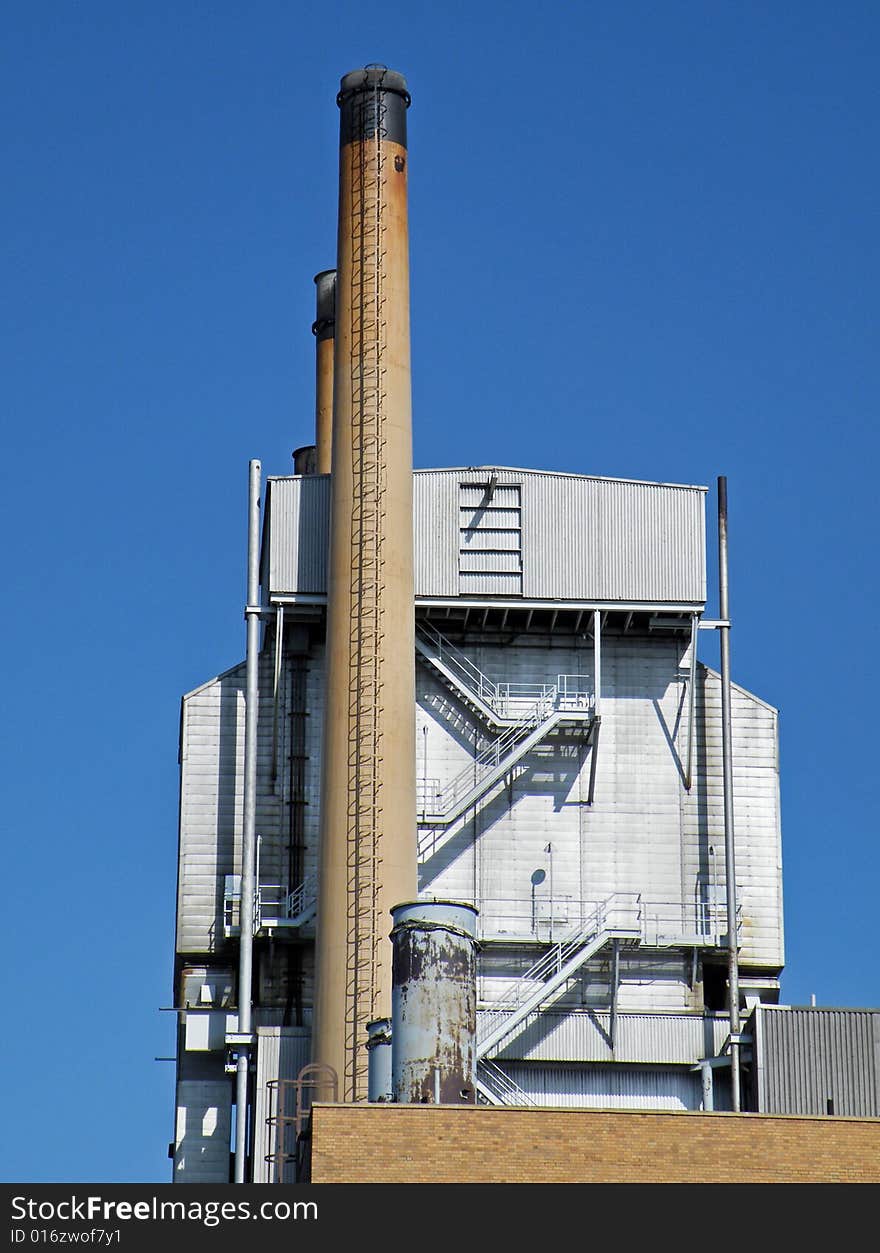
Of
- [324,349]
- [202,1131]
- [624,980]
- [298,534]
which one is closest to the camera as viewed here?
[202,1131]

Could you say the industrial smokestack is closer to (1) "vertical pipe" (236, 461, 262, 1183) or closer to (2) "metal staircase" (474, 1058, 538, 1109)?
(1) "vertical pipe" (236, 461, 262, 1183)

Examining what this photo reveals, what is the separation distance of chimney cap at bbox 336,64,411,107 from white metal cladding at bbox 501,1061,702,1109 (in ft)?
72.2

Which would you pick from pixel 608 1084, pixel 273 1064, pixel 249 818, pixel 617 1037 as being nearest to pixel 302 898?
pixel 249 818

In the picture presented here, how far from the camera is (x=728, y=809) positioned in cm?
6041

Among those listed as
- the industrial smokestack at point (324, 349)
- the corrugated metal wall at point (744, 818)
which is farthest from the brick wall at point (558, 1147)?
the industrial smokestack at point (324, 349)

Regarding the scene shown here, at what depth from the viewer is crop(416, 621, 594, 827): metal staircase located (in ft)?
200

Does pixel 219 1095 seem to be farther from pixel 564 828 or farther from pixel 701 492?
pixel 701 492

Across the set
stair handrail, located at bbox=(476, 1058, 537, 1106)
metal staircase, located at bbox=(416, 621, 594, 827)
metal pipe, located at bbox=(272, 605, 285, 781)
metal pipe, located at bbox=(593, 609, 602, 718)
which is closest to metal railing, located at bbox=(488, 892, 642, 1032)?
stair handrail, located at bbox=(476, 1058, 537, 1106)

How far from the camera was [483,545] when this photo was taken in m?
62.3

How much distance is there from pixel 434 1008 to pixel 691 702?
19.3 metres

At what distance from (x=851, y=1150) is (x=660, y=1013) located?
17884mm
